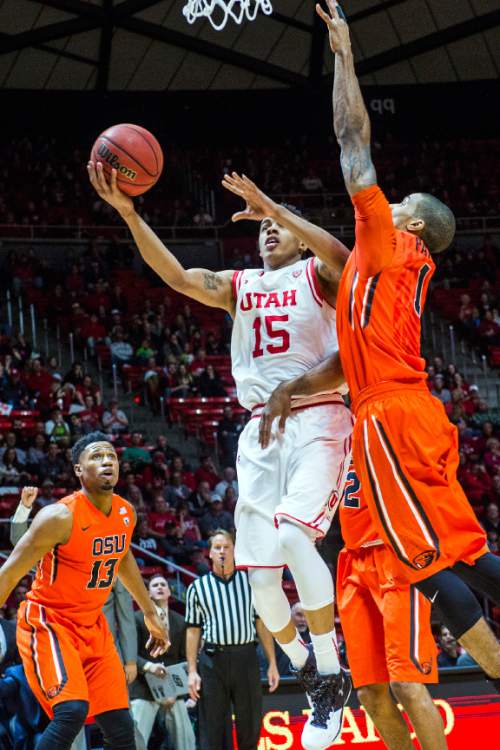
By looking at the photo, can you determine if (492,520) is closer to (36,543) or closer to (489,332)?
(489,332)

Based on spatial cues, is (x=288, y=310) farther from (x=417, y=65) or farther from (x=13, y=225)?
(x=417, y=65)

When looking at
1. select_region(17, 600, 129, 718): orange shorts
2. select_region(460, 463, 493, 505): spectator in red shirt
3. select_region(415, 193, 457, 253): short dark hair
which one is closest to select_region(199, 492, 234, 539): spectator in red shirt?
select_region(460, 463, 493, 505): spectator in red shirt

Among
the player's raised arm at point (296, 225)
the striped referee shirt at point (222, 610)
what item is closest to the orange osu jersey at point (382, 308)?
the player's raised arm at point (296, 225)

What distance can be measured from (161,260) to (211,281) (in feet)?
1.13

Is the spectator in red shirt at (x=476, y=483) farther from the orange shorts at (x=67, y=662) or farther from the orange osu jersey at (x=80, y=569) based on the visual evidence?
the orange shorts at (x=67, y=662)

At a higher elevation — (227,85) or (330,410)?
(227,85)

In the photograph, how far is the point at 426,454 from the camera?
4.63 metres

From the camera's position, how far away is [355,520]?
547 centimetres

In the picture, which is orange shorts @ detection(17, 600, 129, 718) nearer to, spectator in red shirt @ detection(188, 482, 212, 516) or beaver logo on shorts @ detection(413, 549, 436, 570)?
beaver logo on shorts @ detection(413, 549, 436, 570)

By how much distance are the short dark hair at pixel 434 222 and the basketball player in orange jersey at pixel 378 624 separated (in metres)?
0.77

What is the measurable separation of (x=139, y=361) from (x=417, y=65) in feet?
42.9

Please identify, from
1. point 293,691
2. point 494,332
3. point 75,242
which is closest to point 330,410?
point 293,691

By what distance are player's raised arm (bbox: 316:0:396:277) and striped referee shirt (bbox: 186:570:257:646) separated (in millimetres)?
4963

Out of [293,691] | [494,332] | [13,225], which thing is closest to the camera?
[293,691]
